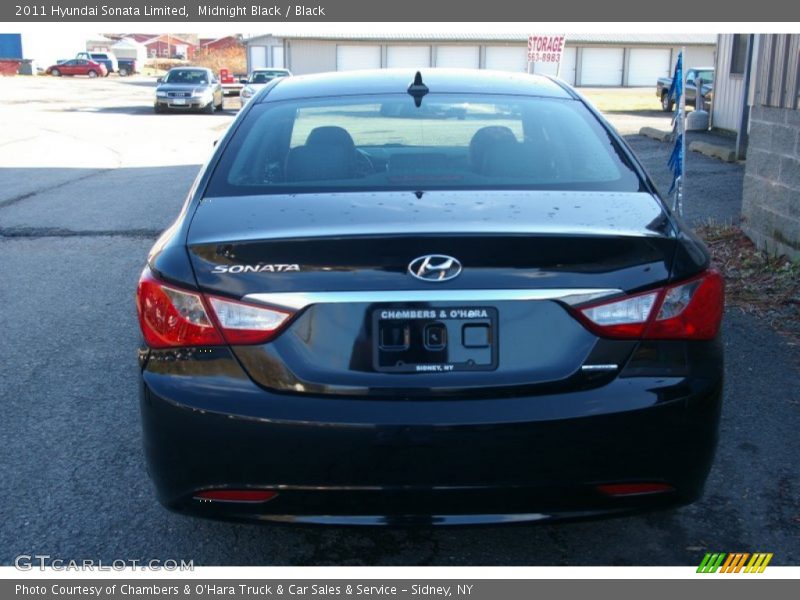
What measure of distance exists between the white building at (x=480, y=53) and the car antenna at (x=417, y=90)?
52.4 meters

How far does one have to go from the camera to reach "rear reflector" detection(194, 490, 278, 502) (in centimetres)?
277

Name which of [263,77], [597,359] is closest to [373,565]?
[597,359]

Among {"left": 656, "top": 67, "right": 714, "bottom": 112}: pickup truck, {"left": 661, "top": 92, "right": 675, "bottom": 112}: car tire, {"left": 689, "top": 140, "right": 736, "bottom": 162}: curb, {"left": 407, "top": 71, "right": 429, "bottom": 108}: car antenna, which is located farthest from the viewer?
{"left": 661, "top": 92, "right": 675, "bottom": 112}: car tire

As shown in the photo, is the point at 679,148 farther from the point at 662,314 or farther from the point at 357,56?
the point at 357,56

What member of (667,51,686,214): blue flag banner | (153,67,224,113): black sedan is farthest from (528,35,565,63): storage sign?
(153,67,224,113): black sedan

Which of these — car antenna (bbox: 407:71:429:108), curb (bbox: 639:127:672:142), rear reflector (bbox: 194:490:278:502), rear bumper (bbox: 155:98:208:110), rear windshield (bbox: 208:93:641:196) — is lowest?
rear bumper (bbox: 155:98:208:110)

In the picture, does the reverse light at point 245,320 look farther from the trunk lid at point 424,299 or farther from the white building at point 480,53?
the white building at point 480,53

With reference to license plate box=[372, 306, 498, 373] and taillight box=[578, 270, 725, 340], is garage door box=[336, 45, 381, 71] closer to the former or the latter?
taillight box=[578, 270, 725, 340]

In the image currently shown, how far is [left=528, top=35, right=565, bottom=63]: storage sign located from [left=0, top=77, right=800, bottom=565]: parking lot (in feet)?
30.5

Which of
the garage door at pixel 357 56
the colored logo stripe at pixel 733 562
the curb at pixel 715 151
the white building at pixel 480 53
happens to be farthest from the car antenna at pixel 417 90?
the garage door at pixel 357 56

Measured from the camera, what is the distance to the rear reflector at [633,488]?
2.76 metres

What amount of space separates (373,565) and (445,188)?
52.1 inches

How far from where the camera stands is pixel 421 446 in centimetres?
265

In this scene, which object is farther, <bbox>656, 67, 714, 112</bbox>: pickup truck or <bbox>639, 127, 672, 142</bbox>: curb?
<bbox>656, 67, 714, 112</bbox>: pickup truck
